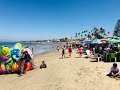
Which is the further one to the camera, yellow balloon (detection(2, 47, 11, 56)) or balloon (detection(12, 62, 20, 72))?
yellow balloon (detection(2, 47, 11, 56))

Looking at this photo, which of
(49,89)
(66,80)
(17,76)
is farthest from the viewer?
(17,76)

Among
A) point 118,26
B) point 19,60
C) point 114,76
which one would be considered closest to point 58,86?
point 114,76

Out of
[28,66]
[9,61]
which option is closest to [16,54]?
[9,61]

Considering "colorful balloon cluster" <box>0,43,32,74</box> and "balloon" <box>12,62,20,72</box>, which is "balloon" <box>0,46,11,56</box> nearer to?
"colorful balloon cluster" <box>0,43,32,74</box>

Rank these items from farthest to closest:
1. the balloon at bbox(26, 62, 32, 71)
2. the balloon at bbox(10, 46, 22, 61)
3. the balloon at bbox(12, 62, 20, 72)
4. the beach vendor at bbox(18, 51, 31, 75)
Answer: the balloon at bbox(26, 62, 32, 71) → the balloon at bbox(10, 46, 22, 61) → the balloon at bbox(12, 62, 20, 72) → the beach vendor at bbox(18, 51, 31, 75)

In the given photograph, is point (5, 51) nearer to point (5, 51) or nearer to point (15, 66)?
point (5, 51)

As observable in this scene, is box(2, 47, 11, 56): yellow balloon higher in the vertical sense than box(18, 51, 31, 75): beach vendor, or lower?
higher

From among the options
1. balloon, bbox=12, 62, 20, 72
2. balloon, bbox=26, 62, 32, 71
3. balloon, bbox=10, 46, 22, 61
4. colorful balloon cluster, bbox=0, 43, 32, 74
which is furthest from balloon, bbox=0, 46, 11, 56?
balloon, bbox=26, 62, 32, 71

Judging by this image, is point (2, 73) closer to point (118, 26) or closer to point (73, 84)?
point (73, 84)

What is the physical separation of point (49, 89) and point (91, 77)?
310 cm

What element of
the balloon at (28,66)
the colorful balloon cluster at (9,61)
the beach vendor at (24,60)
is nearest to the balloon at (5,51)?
the colorful balloon cluster at (9,61)

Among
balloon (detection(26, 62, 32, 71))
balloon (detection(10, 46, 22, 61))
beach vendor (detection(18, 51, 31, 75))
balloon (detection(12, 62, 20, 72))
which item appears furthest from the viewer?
balloon (detection(26, 62, 32, 71))

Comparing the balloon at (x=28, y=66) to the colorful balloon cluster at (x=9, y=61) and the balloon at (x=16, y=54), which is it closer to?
the colorful balloon cluster at (x=9, y=61)

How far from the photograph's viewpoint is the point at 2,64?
618 inches
